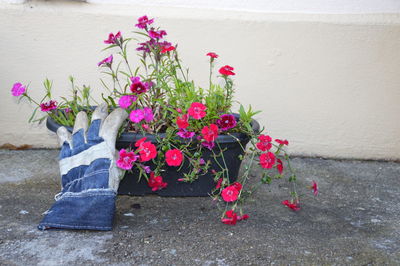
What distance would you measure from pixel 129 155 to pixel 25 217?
1.78ft

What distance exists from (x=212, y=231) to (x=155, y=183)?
1.30ft

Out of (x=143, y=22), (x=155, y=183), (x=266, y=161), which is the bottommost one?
(x=155, y=183)

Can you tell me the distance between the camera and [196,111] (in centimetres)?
201

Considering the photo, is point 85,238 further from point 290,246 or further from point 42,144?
point 42,144

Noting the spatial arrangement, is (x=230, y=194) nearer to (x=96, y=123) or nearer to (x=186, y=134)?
(x=186, y=134)

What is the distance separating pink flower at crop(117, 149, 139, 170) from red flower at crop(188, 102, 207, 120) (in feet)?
1.02

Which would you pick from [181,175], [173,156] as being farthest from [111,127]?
[181,175]

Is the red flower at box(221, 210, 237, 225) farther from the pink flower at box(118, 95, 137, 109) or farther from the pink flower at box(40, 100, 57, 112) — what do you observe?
the pink flower at box(40, 100, 57, 112)

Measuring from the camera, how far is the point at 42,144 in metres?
3.01

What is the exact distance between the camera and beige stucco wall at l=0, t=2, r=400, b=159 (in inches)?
110

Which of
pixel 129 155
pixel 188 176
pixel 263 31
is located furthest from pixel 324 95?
pixel 129 155

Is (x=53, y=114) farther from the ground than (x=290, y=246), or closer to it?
farther from the ground

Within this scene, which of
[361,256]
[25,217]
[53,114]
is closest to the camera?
[361,256]

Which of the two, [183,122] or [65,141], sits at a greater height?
[183,122]
